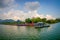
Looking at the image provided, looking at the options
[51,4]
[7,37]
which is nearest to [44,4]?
[51,4]

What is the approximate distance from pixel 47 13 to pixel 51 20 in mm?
267

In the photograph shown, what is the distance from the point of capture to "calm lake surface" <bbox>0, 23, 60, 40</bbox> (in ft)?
15.3

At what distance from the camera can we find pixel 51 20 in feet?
16.2

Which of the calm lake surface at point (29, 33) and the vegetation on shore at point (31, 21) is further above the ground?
the vegetation on shore at point (31, 21)

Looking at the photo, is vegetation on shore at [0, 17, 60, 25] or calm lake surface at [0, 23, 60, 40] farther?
vegetation on shore at [0, 17, 60, 25]

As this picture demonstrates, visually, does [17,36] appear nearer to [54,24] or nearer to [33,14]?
[33,14]

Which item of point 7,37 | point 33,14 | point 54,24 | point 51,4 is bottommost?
point 7,37

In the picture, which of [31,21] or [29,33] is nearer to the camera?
[29,33]

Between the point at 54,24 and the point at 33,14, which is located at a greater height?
the point at 33,14

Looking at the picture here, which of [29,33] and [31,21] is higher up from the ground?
[31,21]

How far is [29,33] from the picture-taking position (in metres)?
4.76

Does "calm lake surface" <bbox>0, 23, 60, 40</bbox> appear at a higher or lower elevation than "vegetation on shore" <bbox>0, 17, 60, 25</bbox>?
lower

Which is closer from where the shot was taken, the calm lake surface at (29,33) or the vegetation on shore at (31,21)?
the calm lake surface at (29,33)

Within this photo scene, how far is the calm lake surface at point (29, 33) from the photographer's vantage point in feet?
15.3
